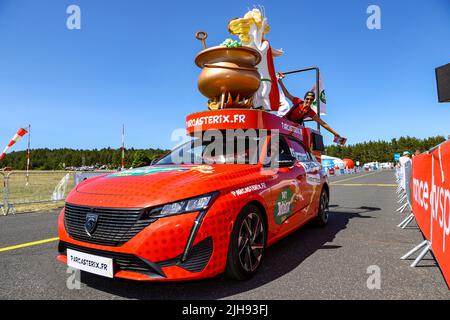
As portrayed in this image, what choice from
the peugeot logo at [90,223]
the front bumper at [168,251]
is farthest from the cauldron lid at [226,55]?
the peugeot logo at [90,223]

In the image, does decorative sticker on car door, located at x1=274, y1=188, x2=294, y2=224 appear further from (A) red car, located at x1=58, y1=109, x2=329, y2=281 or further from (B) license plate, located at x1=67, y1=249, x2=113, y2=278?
(B) license plate, located at x1=67, y1=249, x2=113, y2=278

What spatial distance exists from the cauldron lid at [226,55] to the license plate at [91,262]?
3.85 metres

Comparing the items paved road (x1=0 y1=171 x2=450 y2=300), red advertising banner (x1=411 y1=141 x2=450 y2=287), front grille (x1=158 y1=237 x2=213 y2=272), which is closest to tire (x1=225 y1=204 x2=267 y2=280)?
paved road (x1=0 y1=171 x2=450 y2=300)

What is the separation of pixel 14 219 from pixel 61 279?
5.29 metres

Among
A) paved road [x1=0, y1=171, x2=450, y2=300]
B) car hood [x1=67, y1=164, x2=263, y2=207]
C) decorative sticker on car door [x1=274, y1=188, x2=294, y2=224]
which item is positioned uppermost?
car hood [x1=67, y1=164, x2=263, y2=207]

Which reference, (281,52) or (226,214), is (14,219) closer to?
(226,214)

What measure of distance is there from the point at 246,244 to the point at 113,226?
1284 mm

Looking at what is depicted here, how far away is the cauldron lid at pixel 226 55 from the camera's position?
5.16 meters

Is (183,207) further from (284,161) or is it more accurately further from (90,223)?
(284,161)

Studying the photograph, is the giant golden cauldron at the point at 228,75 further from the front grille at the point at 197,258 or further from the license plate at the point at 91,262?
the license plate at the point at 91,262

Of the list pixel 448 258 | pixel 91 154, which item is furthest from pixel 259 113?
pixel 91 154

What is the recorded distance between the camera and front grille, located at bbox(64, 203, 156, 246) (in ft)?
7.90

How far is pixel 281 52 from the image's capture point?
855cm

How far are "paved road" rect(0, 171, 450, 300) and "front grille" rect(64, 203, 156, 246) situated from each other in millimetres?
549
